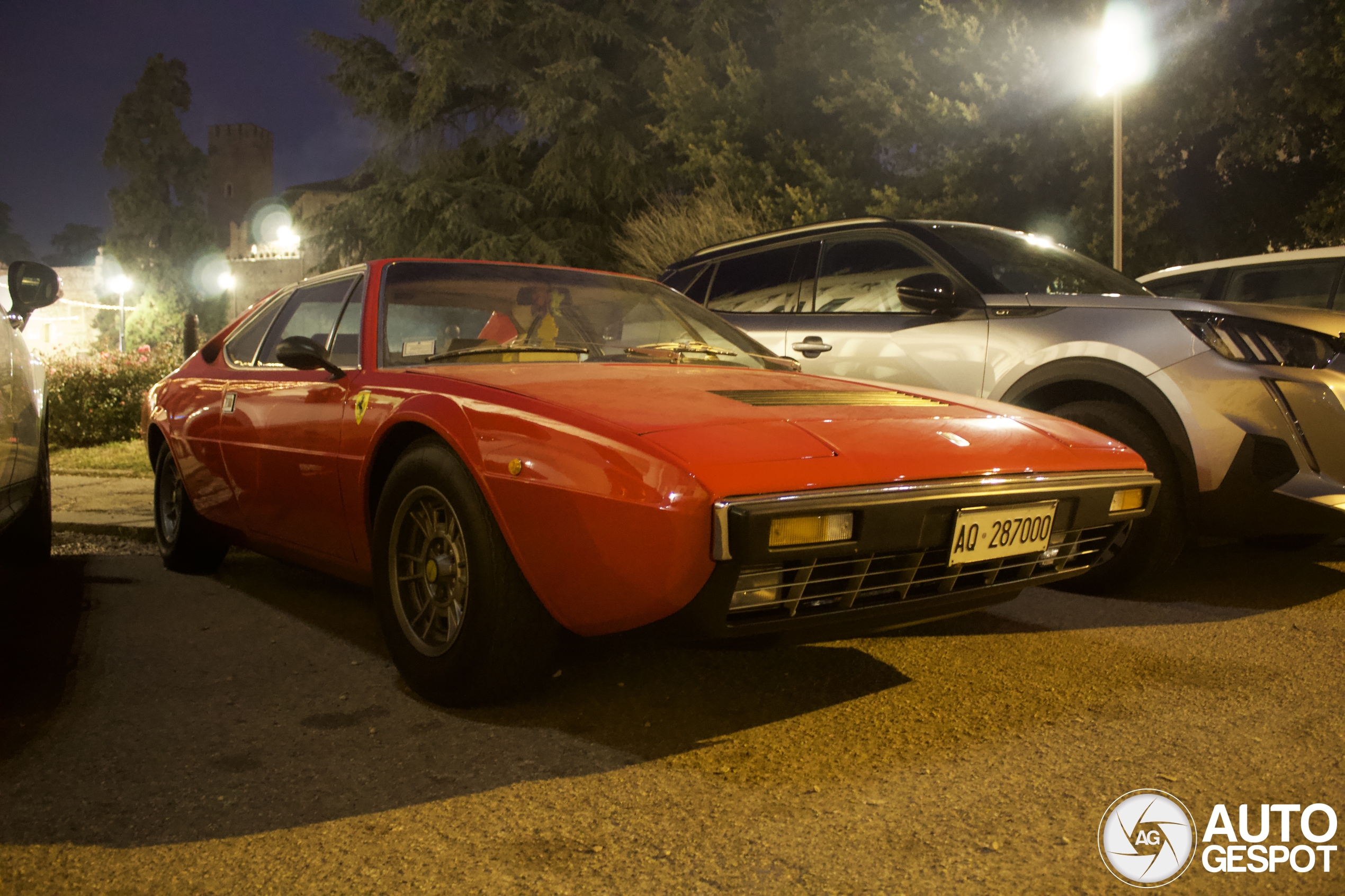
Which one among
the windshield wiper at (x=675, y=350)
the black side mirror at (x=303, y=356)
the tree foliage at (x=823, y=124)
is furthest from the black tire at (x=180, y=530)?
the tree foliage at (x=823, y=124)

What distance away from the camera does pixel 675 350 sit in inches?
135

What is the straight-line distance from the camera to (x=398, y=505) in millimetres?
2766

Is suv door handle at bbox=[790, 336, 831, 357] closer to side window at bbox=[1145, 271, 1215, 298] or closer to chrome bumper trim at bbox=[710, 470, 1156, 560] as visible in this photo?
chrome bumper trim at bbox=[710, 470, 1156, 560]

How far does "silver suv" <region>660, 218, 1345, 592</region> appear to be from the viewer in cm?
356

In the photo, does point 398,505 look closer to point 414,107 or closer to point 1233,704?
point 1233,704

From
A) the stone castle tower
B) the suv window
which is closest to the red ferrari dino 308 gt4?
the suv window

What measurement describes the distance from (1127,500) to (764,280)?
3265mm

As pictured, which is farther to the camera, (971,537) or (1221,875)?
(971,537)

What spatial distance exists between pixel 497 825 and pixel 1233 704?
1907 millimetres

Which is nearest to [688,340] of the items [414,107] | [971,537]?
[971,537]

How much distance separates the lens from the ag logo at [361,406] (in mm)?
2963

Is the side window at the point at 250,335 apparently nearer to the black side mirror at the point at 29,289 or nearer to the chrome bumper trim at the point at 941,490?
the black side mirror at the point at 29,289

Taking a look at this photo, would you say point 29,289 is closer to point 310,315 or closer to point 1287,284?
point 310,315

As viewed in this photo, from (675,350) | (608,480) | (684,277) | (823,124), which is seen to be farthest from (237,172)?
(608,480)
